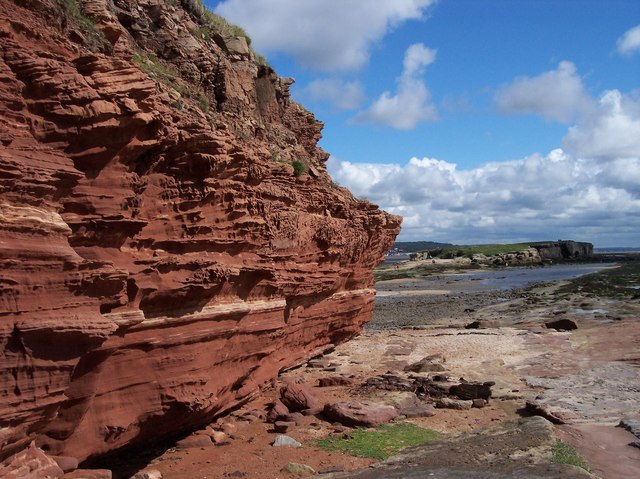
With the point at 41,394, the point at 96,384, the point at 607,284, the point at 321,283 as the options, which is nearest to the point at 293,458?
the point at 96,384

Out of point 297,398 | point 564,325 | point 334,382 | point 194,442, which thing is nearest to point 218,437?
point 194,442

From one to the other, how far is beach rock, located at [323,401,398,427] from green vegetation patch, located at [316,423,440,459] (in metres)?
0.35

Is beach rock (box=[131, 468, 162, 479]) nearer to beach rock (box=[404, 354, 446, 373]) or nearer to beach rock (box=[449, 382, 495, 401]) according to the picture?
beach rock (box=[449, 382, 495, 401])

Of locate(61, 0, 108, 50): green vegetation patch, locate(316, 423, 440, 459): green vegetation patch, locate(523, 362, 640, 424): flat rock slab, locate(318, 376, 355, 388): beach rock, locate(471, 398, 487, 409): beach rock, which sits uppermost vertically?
locate(61, 0, 108, 50): green vegetation patch

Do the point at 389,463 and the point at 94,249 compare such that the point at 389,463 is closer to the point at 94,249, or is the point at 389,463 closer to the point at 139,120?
the point at 94,249

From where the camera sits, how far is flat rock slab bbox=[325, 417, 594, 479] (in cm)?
1080

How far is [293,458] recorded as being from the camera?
43.1 feet

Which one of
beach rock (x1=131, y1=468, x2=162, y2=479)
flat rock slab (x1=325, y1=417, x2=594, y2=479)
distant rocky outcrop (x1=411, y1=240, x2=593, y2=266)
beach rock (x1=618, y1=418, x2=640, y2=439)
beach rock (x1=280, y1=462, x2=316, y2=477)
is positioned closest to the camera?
flat rock slab (x1=325, y1=417, x2=594, y2=479)

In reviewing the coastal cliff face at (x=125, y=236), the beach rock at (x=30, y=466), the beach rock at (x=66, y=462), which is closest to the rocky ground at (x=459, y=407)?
the coastal cliff face at (x=125, y=236)

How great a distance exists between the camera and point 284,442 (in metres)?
14.1

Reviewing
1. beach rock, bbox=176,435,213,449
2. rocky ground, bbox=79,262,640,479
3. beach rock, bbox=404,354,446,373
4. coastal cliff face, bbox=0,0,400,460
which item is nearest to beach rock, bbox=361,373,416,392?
rocky ground, bbox=79,262,640,479

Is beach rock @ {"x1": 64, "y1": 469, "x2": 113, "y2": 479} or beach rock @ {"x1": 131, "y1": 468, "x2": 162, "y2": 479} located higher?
beach rock @ {"x1": 64, "y1": 469, "x2": 113, "y2": 479}

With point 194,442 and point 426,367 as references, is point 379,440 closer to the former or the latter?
point 194,442

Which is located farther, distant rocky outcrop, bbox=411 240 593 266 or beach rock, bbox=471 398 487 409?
distant rocky outcrop, bbox=411 240 593 266
